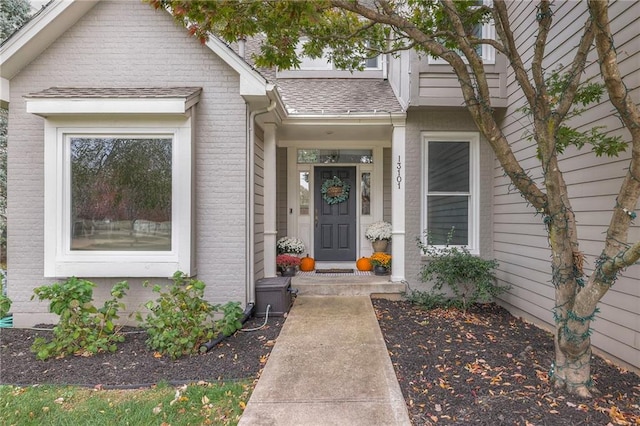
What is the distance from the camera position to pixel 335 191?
23.2ft

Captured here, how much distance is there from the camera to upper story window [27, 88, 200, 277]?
13.8ft

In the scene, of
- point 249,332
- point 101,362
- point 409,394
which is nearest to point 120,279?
point 101,362

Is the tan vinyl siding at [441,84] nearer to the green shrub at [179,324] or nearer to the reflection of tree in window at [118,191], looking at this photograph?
the reflection of tree in window at [118,191]

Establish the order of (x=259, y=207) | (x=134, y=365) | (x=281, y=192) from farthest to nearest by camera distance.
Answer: (x=281, y=192)
(x=259, y=207)
(x=134, y=365)

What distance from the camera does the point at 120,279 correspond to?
4.33 metres

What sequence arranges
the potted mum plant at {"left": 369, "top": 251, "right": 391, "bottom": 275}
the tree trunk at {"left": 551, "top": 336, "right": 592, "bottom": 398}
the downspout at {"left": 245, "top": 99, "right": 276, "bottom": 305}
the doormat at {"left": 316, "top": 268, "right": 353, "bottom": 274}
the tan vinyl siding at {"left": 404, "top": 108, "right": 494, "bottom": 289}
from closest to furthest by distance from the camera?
the tree trunk at {"left": 551, "top": 336, "right": 592, "bottom": 398}
the downspout at {"left": 245, "top": 99, "right": 276, "bottom": 305}
the tan vinyl siding at {"left": 404, "top": 108, "right": 494, "bottom": 289}
the potted mum plant at {"left": 369, "top": 251, "right": 391, "bottom": 275}
the doormat at {"left": 316, "top": 268, "right": 353, "bottom": 274}

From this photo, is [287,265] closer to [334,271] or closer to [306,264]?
[306,264]

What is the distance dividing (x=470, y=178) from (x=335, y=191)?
2.61 m

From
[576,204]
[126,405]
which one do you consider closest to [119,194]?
[126,405]

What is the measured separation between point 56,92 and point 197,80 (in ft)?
5.32

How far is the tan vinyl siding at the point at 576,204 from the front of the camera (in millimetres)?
3002

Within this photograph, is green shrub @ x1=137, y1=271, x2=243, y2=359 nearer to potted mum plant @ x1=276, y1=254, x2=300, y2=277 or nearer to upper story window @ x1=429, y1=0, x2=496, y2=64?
potted mum plant @ x1=276, y1=254, x2=300, y2=277

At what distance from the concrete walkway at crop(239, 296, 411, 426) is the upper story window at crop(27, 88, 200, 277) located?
5.64 ft

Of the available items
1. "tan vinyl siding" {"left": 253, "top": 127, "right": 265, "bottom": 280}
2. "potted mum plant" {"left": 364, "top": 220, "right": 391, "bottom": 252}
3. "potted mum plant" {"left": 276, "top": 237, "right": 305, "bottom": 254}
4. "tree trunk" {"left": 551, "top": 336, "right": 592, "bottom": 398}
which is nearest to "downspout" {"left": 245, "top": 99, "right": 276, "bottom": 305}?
"tan vinyl siding" {"left": 253, "top": 127, "right": 265, "bottom": 280}
